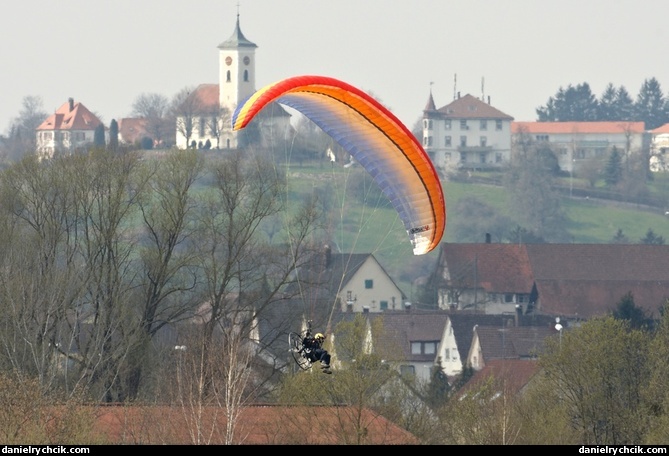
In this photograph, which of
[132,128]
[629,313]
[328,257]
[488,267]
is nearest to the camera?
[629,313]

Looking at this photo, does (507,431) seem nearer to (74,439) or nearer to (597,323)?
(597,323)

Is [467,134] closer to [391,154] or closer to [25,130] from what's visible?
[25,130]

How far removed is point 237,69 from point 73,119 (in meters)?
16.6

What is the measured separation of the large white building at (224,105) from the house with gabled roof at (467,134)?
14415 millimetres

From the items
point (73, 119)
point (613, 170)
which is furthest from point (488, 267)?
point (73, 119)

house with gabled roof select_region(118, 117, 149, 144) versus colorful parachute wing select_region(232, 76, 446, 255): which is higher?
house with gabled roof select_region(118, 117, 149, 144)

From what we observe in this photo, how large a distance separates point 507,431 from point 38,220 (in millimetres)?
14765

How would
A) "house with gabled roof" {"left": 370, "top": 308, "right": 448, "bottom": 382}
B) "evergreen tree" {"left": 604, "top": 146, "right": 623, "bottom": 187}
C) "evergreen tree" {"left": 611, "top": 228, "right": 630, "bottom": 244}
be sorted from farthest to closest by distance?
"evergreen tree" {"left": 604, "top": 146, "right": 623, "bottom": 187} → "evergreen tree" {"left": 611, "top": 228, "right": 630, "bottom": 244} → "house with gabled roof" {"left": 370, "top": 308, "right": 448, "bottom": 382}

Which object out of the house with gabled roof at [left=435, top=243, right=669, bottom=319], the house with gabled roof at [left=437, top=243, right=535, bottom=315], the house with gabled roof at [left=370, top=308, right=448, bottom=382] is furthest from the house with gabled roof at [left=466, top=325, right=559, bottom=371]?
the house with gabled roof at [left=437, top=243, right=535, bottom=315]

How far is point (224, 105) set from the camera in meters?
167

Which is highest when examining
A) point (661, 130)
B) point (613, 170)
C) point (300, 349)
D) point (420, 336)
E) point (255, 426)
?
point (661, 130)

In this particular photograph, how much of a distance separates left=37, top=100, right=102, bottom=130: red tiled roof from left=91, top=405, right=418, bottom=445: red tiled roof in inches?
5395

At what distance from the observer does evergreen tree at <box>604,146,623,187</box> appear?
476ft

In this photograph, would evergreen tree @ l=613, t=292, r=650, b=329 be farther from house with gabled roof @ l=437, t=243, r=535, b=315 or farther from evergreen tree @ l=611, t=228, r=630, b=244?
evergreen tree @ l=611, t=228, r=630, b=244
